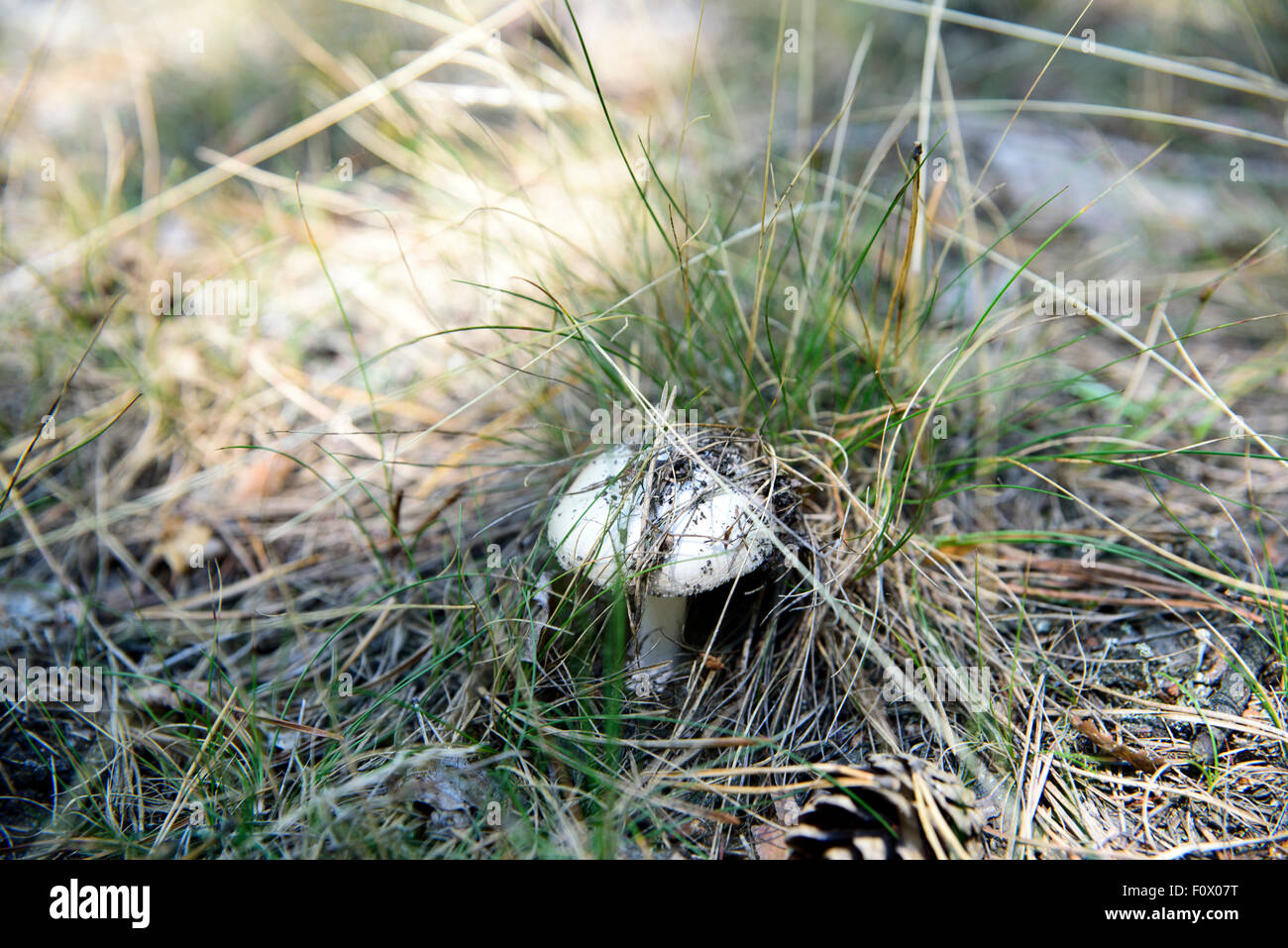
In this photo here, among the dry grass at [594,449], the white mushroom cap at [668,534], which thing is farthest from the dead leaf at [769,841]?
the white mushroom cap at [668,534]

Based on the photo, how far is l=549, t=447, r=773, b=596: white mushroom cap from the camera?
1.53 meters

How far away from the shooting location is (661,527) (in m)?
1.56

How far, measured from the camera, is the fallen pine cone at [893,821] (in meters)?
1.30

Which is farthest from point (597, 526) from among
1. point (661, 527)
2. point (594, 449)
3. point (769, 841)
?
point (769, 841)

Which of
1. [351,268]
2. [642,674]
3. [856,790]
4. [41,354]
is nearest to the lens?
[856,790]

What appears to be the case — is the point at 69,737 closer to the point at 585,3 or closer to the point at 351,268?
the point at 351,268

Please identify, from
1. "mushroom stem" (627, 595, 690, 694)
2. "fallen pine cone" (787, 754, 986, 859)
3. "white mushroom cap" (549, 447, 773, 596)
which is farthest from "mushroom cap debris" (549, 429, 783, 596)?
"fallen pine cone" (787, 754, 986, 859)

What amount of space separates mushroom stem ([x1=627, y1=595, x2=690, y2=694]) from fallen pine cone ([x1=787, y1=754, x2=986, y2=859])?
1.53 ft

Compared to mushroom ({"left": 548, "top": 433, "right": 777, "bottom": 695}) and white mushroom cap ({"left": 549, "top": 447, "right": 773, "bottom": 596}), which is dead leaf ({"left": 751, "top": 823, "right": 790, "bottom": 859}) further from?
white mushroom cap ({"left": 549, "top": 447, "right": 773, "bottom": 596})

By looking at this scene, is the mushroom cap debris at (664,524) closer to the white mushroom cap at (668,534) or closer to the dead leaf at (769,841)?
the white mushroom cap at (668,534)

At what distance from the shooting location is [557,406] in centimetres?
216

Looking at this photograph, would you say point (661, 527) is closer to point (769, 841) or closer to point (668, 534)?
point (668, 534)
